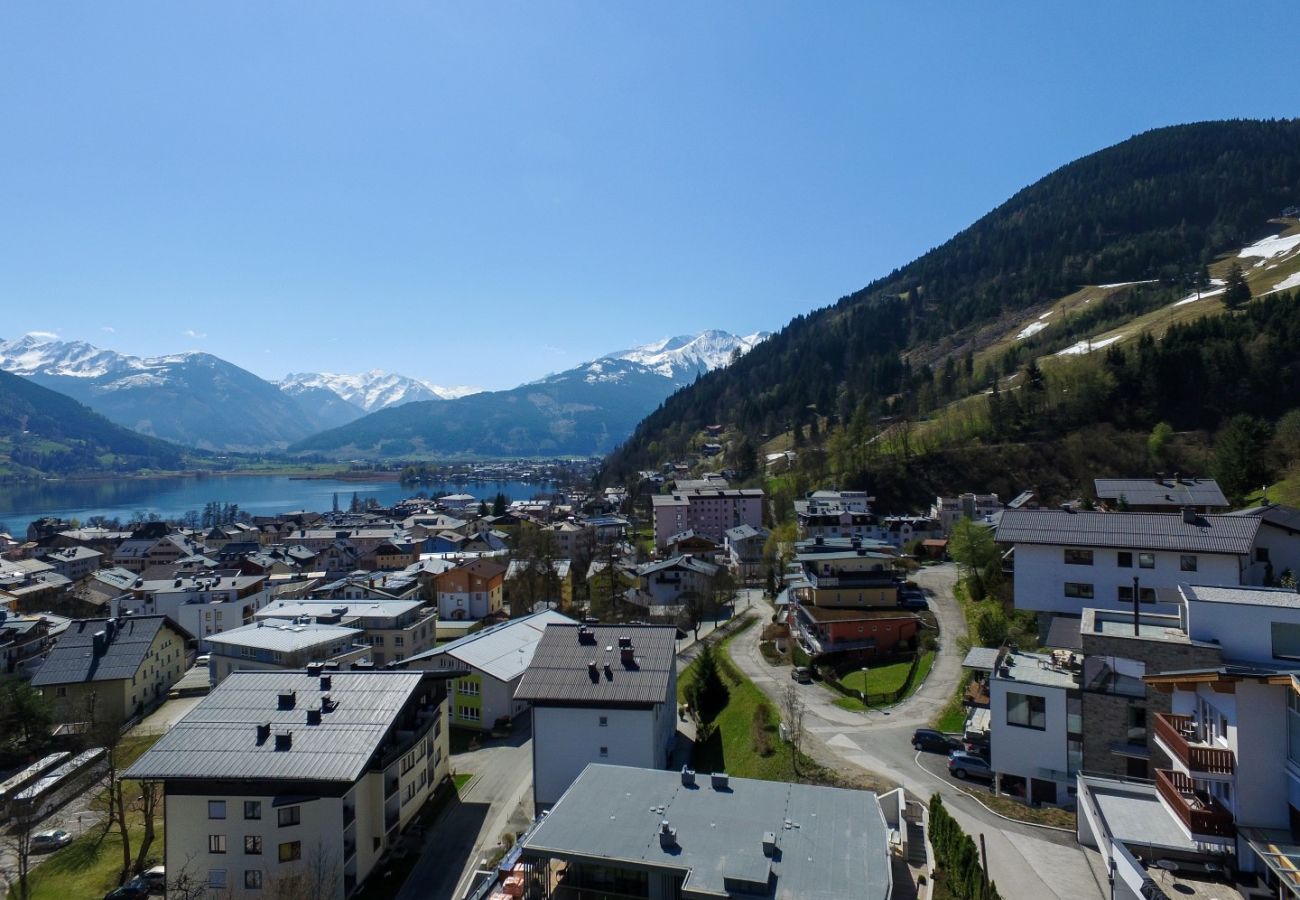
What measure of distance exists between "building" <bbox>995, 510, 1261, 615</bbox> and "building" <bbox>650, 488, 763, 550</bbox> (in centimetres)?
4488

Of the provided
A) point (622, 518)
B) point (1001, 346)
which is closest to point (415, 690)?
point (622, 518)

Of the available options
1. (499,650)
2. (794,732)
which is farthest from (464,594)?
(794,732)

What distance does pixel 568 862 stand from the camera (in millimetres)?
13047

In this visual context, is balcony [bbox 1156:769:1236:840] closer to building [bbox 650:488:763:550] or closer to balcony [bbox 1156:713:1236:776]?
balcony [bbox 1156:713:1236:776]

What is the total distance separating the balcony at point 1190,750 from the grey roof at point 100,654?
133 ft

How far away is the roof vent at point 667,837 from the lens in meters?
13.0

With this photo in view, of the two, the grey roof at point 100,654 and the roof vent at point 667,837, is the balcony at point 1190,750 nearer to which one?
the roof vent at point 667,837

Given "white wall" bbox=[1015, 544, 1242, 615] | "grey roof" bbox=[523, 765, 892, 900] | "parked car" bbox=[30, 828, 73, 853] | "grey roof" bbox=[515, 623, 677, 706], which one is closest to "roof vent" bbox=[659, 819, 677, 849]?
"grey roof" bbox=[523, 765, 892, 900]

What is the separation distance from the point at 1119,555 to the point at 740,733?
1489 cm

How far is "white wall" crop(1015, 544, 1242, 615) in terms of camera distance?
23.8 meters

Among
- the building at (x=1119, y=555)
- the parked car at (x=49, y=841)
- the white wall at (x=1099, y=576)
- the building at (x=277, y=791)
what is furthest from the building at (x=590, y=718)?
Answer: the building at (x=1119, y=555)

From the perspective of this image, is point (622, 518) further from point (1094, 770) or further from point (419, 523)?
point (1094, 770)

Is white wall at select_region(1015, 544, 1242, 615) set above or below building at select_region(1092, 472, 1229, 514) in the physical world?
below

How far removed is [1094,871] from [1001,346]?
107 meters
